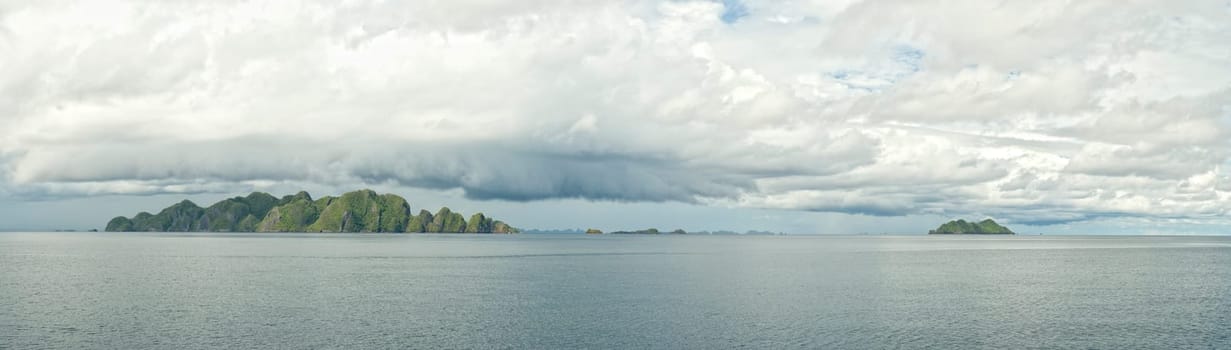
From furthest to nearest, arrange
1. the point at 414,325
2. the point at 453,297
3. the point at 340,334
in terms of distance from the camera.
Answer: the point at 453,297
the point at 414,325
the point at 340,334

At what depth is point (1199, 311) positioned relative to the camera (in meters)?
89.5

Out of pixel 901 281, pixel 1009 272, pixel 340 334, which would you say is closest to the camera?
pixel 340 334

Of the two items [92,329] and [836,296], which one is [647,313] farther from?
[92,329]

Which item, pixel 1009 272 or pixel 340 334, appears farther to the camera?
pixel 1009 272

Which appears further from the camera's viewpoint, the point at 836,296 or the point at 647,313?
the point at 836,296

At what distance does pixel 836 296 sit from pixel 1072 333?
33429mm

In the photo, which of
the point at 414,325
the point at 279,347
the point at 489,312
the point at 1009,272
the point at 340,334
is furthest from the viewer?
the point at 1009,272

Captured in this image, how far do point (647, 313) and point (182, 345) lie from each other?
44.0 metres

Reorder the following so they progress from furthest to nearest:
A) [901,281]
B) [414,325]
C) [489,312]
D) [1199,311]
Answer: [901,281], [1199,311], [489,312], [414,325]

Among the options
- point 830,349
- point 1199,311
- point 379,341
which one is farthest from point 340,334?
point 1199,311

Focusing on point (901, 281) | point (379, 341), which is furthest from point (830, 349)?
point (901, 281)

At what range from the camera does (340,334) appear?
2670 inches

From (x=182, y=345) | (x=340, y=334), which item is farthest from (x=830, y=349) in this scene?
(x=182, y=345)

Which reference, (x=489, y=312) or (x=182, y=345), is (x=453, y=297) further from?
(x=182, y=345)
